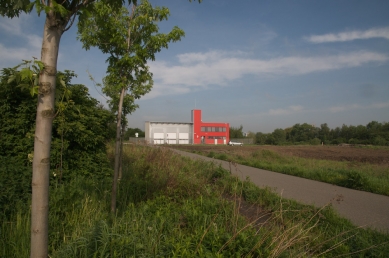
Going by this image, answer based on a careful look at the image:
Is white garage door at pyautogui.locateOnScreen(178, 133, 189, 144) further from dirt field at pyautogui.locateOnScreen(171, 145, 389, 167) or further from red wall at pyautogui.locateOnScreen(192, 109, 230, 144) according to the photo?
dirt field at pyautogui.locateOnScreen(171, 145, 389, 167)

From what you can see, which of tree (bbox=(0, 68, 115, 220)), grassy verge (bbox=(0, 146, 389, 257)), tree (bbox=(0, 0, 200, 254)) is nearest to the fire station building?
tree (bbox=(0, 68, 115, 220))

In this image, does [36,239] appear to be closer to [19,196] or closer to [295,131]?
[19,196]

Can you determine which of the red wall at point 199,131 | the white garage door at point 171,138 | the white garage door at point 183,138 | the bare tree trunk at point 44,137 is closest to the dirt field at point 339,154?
the bare tree trunk at point 44,137

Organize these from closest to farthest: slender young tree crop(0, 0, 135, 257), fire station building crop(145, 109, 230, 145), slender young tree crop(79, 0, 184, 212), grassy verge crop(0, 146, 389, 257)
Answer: slender young tree crop(0, 0, 135, 257) < grassy verge crop(0, 146, 389, 257) < slender young tree crop(79, 0, 184, 212) < fire station building crop(145, 109, 230, 145)

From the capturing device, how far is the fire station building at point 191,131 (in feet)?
210

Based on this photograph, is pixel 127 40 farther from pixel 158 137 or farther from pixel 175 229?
pixel 158 137

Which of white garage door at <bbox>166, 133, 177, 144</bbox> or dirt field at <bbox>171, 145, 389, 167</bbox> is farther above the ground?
white garage door at <bbox>166, 133, 177, 144</bbox>

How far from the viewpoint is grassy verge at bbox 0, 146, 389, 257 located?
276 cm

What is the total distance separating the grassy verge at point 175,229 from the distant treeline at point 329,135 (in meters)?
65.4

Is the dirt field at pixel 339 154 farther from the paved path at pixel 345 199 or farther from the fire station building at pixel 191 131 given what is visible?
the fire station building at pixel 191 131

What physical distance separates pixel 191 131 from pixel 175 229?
66102 mm

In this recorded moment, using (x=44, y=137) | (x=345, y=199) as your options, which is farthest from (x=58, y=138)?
(x=345, y=199)

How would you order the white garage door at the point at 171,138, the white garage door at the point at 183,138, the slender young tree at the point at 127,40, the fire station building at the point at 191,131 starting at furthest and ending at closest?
the white garage door at the point at 183,138, the white garage door at the point at 171,138, the fire station building at the point at 191,131, the slender young tree at the point at 127,40

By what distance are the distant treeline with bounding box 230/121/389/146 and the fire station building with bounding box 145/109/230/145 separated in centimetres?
1546
